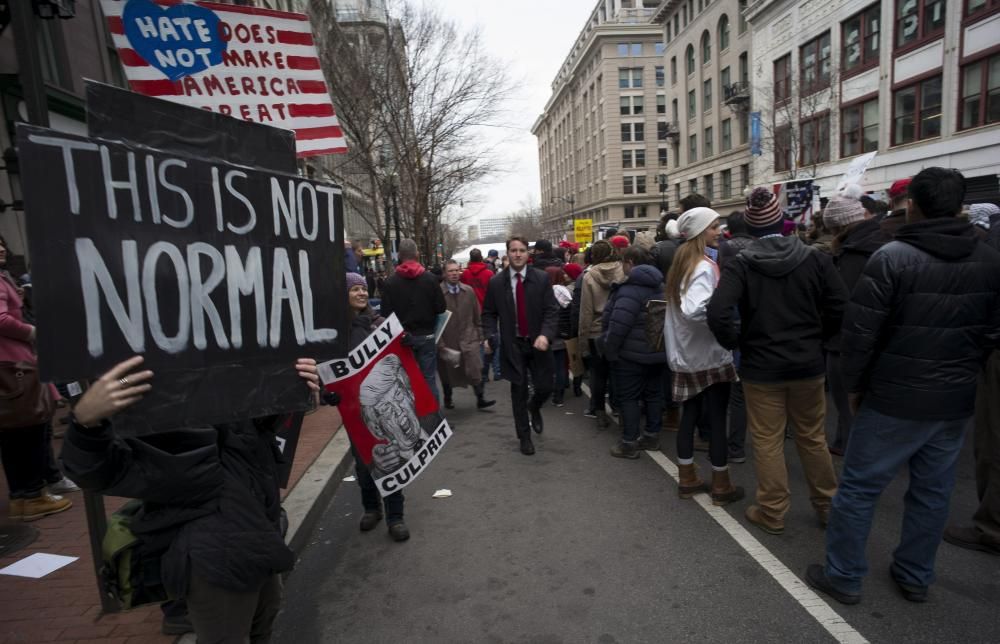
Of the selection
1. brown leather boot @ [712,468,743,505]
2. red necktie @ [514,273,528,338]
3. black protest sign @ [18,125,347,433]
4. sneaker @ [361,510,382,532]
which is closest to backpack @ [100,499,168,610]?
black protest sign @ [18,125,347,433]

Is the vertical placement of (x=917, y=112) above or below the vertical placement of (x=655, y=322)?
above

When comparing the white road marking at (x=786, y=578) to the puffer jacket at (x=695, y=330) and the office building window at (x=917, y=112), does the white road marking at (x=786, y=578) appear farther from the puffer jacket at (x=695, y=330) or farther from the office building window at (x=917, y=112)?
the office building window at (x=917, y=112)

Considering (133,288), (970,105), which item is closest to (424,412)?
(133,288)

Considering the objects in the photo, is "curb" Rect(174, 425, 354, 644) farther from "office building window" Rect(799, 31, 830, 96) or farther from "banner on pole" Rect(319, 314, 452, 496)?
"office building window" Rect(799, 31, 830, 96)

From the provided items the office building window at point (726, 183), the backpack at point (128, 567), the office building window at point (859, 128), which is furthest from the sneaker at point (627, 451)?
the office building window at point (726, 183)

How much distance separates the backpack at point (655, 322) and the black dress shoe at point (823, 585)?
2098 millimetres

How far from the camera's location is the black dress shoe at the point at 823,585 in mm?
2907

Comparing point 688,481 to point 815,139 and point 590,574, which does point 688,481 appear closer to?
point 590,574

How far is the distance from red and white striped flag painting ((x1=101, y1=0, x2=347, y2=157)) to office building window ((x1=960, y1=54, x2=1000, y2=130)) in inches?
953

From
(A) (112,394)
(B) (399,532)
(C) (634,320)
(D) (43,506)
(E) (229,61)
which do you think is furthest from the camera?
(C) (634,320)

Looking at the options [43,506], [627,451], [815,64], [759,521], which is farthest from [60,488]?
[815,64]

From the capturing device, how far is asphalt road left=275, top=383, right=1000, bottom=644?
2.82m

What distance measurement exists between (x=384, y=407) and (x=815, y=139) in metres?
30.1

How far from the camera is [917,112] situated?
2242 centimetres
